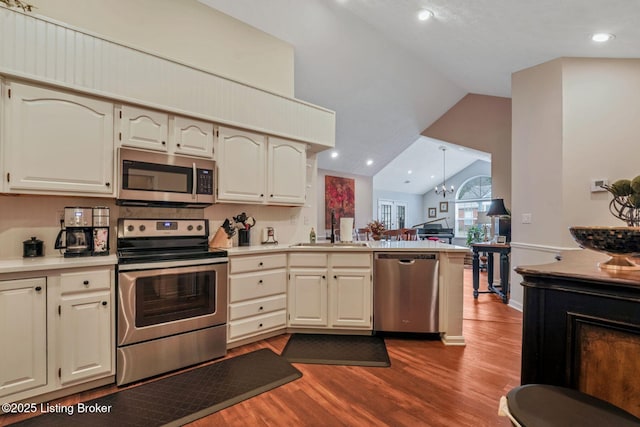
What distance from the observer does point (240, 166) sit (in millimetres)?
2949

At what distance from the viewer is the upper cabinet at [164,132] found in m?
2.34

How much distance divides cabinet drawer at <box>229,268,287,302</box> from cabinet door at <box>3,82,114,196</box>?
1.19 meters

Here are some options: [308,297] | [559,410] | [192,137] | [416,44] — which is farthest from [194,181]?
[416,44]

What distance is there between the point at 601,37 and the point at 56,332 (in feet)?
16.4

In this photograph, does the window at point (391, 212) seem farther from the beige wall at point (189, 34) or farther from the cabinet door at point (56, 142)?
the cabinet door at point (56, 142)

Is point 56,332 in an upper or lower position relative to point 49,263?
lower

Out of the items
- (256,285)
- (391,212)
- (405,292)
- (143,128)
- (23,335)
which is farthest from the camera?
(391,212)

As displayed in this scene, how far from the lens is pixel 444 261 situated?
2.87 m

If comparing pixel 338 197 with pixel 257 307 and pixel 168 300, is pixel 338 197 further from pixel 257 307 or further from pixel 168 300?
pixel 168 300

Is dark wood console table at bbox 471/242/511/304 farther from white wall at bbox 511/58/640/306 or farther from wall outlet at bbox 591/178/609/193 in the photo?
wall outlet at bbox 591/178/609/193

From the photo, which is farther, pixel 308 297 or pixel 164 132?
pixel 308 297

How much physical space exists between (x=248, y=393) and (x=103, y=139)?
2.06m

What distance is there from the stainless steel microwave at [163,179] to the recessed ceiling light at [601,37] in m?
3.76

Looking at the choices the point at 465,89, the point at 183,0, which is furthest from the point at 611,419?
the point at 465,89
